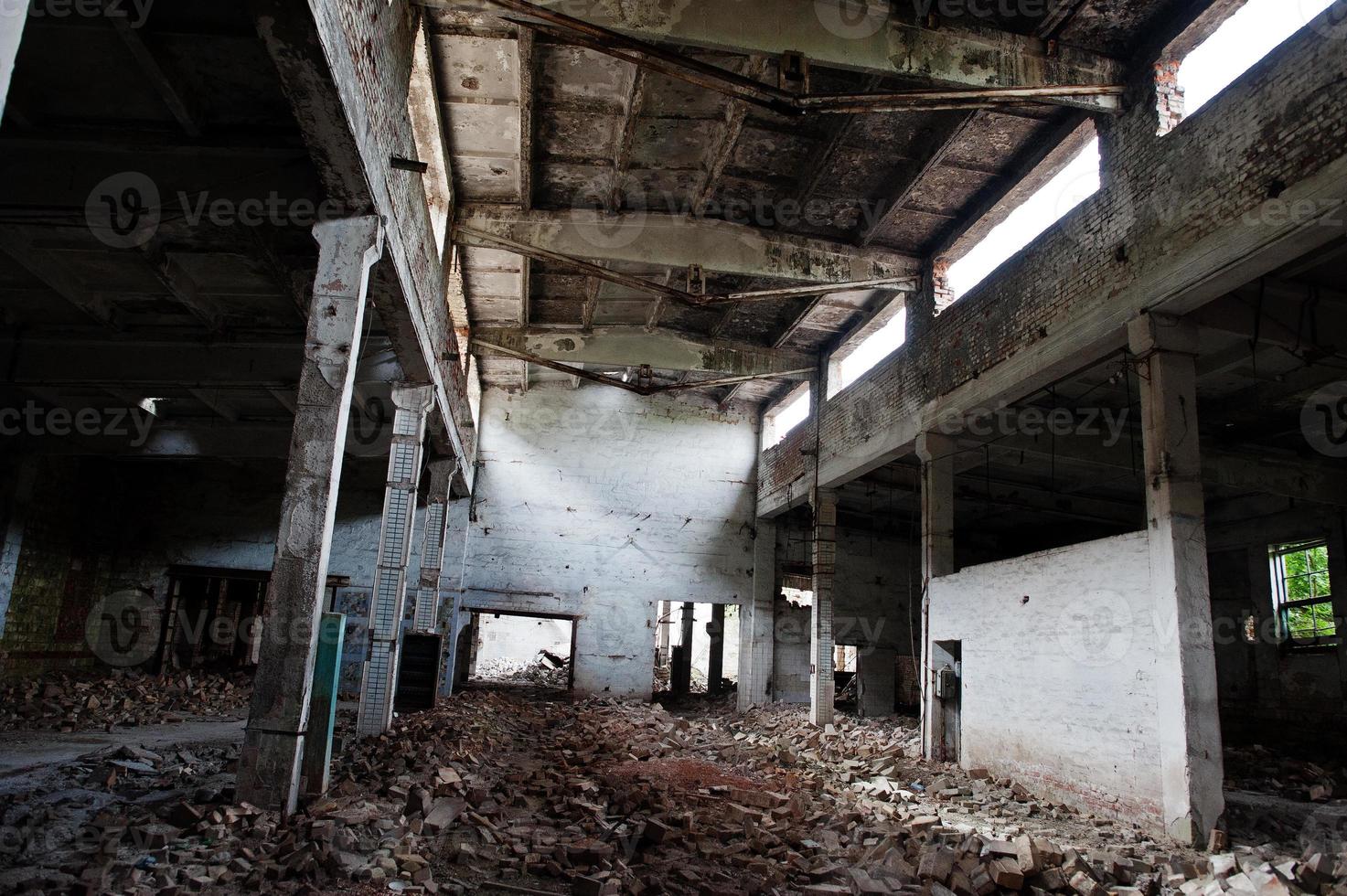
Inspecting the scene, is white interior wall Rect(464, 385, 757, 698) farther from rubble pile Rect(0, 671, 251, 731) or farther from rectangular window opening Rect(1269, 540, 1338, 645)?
rectangular window opening Rect(1269, 540, 1338, 645)

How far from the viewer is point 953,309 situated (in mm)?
12727

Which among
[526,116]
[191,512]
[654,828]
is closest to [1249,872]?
[654,828]

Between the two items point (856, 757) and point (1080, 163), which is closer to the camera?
point (1080, 163)

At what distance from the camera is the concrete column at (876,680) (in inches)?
788

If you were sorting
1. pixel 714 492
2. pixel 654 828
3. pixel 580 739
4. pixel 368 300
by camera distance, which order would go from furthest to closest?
pixel 714 492 < pixel 580 739 < pixel 368 300 < pixel 654 828

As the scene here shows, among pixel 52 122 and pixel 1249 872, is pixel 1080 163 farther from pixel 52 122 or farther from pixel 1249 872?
pixel 52 122

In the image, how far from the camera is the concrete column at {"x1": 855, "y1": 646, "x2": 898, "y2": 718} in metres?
20.0

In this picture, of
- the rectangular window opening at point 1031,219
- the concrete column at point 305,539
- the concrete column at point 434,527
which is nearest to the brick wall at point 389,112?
the concrete column at point 305,539

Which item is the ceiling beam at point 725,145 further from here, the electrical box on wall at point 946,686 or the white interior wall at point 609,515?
the white interior wall at point 609,515

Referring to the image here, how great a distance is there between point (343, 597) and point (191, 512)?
3588mm

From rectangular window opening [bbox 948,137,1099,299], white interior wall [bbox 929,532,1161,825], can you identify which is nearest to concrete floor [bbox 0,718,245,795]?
white interior wall [bbox 929,532,1161,825]

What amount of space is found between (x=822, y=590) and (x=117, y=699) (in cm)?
1237

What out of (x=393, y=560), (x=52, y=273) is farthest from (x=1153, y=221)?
(x=52, y=273)

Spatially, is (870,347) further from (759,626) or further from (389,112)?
(389,112)
